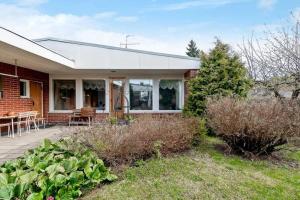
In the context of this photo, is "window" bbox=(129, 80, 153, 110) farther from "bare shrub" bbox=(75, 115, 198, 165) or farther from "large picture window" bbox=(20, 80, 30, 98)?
"bare shrub" bbox=(75, 115, 198, 165)

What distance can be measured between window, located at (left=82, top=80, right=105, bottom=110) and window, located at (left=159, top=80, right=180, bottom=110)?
3.05 m

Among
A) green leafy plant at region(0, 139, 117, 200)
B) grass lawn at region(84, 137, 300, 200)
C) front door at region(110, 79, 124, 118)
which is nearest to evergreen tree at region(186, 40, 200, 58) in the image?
front door at region(110, 79, 124, 118)

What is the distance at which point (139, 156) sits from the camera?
4.95m

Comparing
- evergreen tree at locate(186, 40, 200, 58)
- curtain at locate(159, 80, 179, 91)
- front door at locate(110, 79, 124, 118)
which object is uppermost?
evergreen tree at locate(186, 40, 200, 58)

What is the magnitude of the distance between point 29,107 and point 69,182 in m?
8.85

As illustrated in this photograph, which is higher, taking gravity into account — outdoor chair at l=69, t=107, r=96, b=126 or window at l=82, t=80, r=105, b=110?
window at l=82, t=80, r=105, b=110

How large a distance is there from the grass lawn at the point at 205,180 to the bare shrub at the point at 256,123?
0.43 meters

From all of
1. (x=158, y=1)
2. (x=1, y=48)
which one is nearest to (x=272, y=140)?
(x=1, y=48)

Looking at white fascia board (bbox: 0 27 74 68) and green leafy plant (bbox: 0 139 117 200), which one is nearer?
green leafy plant (bbox: 0 139 117 200)

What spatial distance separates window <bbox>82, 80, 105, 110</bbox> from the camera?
13.4 meters

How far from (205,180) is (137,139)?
1.45m

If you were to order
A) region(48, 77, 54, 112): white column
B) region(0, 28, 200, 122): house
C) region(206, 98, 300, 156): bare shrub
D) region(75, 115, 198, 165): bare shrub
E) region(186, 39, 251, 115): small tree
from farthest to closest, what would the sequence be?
region(48, 77, 54, 112): white column, region(0, 28, 200, 122): house, region(186, 39, 251, 115): small tree, region(206, 98, 300, 156): bare shrub, region(75, 115, 198, 165): bare shrub

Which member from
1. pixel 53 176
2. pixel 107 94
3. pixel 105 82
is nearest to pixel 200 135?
pixel 53 176

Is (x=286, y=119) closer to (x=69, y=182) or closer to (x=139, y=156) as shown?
(x=139, y=156)
